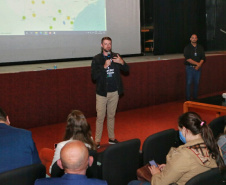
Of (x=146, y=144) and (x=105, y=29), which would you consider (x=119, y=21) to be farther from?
(x=146, y=144)

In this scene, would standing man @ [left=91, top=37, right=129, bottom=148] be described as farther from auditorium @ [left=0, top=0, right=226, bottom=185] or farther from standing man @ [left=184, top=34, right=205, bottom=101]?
standing man @ [left=184, top=34, right=205, bottom=101]

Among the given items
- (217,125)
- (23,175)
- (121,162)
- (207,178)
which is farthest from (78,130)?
(217,125)

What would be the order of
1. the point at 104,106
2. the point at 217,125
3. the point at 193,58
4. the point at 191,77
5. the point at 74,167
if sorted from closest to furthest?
the point at 74,167 → the point at 217,125 → the point at 104,106 → the point at 193,58 → the point at 191,77

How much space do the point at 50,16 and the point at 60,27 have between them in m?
0.29

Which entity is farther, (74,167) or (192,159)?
(192,159)

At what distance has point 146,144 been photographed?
2395 millimetres

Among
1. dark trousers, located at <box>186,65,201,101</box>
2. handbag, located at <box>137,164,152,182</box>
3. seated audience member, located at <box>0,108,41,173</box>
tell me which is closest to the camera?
seated audience member, located at <box>0,108,41,173</box>

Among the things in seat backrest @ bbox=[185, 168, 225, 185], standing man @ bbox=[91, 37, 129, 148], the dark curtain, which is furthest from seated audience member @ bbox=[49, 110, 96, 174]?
the dark curtain

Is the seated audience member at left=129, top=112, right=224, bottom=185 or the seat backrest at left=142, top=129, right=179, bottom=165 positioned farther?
the seat backrest at left=142, top=129, right=179, bottom=165

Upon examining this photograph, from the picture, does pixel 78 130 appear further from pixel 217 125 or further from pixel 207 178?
pixel 217 125

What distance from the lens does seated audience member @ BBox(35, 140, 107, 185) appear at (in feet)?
4.83

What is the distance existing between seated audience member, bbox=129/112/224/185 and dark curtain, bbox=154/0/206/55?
Answer: 6.28m

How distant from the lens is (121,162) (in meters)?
2.31

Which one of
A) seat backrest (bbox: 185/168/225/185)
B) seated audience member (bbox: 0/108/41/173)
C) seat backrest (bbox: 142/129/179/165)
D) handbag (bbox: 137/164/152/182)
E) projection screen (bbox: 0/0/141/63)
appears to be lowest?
handbag (bbox: 137/164/152/182)
